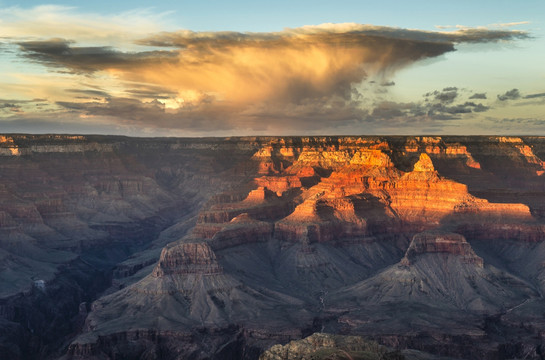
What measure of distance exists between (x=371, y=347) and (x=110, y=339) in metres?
64.8

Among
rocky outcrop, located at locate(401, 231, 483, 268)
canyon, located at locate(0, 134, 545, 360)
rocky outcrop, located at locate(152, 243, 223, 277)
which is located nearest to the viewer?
canyon, located at locate(0, 134, 545, 360)

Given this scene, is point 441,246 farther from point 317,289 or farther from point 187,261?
point 187,261

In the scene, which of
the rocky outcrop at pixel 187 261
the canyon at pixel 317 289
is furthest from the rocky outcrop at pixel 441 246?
the rocky outcrop at pixel 187 261

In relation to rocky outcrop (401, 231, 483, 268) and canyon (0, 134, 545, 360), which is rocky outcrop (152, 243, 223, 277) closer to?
canyon (0, 134, 545, 360)

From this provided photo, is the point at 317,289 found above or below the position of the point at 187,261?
below

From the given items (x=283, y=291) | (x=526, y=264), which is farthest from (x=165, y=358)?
(x=526, y=264)

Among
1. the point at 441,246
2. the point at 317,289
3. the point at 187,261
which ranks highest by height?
the point at 441,246

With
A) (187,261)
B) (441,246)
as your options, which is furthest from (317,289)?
(187,261)

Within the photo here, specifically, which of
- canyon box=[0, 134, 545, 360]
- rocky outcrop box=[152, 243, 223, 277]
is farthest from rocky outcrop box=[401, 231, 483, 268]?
rocky outcrop box=[152, 243, 223, 277]

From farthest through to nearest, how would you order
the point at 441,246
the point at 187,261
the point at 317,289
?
1. the point at 317,289
2. the point at 441,246
3. the point at 187,261

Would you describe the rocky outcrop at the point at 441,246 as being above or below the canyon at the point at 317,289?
above

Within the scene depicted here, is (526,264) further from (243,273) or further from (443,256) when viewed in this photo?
(243,273)

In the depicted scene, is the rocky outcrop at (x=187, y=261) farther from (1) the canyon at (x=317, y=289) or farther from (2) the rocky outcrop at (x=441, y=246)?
(2) the rocky outcrop at (x=441, y=246)

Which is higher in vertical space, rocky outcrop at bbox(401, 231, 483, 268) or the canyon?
rocky outcrop at bbox(401, 231, 483, 268)
